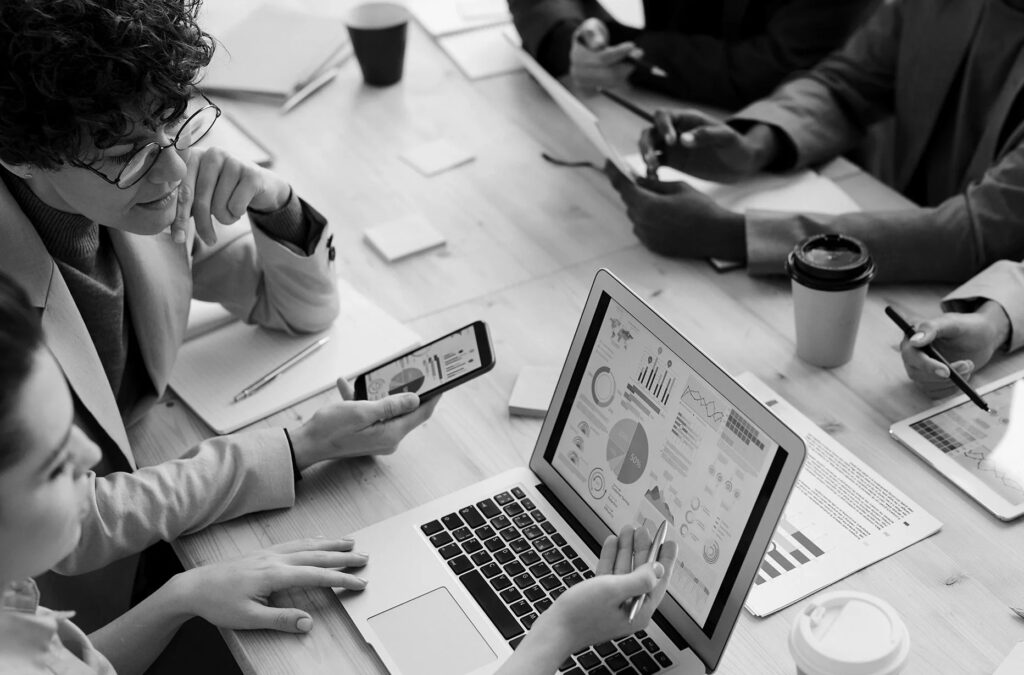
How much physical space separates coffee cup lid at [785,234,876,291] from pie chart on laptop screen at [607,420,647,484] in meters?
0.38

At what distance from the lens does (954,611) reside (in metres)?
1.05

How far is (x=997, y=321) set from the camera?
1334mm

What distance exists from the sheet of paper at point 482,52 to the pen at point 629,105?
195 millimetres

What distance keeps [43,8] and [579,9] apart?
1.26 metres

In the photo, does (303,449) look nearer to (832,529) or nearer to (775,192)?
(832,529)

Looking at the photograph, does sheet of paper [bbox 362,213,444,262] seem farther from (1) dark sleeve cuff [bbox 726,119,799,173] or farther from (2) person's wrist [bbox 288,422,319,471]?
(1) dark sleeve cuff [bbox 726,119,799,173]

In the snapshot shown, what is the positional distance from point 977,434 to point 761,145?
639 millimetres

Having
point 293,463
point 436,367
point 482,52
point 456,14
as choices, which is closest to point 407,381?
point 436,367

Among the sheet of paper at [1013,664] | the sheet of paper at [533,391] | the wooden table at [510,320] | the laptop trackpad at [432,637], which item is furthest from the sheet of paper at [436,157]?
the sheet of paper at [1013,664]

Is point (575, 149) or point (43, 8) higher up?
point (43, 8)

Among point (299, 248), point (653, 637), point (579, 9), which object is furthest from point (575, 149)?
point (653, 637)

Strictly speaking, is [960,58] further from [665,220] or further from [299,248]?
[299,248]

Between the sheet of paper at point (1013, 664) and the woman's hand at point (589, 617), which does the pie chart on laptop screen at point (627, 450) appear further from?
the sheet of paper at point (1013, 664)

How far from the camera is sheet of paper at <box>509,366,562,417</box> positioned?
1.30 m
